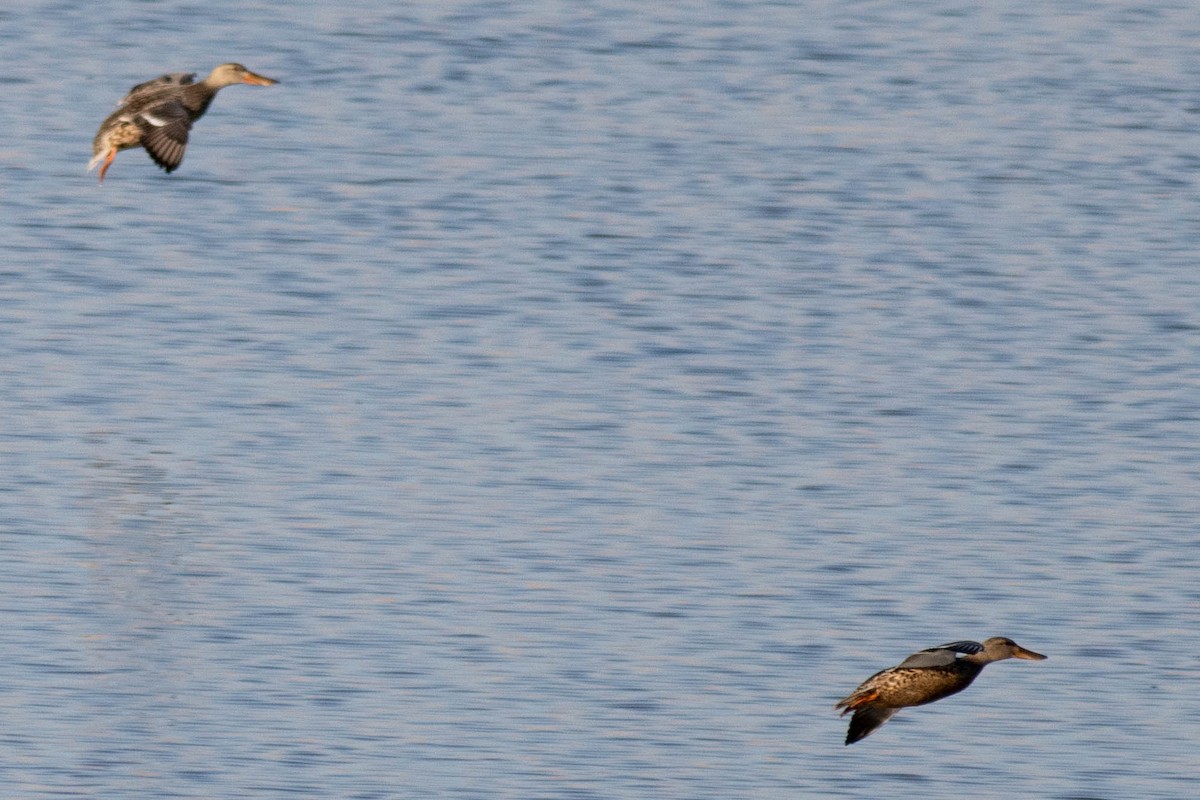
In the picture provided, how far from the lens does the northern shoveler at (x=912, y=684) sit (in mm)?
11898

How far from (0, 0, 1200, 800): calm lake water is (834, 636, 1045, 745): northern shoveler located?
473mm

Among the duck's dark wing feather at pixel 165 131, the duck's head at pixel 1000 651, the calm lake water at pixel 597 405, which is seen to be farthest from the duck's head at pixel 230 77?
the duck's head at pixel 1000 651

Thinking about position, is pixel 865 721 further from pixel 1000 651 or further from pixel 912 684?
pixel 1000 651

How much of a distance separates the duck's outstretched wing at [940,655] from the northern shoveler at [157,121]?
5.28 metres

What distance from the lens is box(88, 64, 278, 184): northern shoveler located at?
1541 centimetres

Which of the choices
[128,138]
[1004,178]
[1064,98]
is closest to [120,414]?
[128,138]

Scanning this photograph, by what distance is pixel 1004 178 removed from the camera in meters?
23.8

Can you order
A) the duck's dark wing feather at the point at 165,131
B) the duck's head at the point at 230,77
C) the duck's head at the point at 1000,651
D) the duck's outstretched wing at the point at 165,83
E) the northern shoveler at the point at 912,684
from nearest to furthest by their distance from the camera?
the northern shoveler at the point at 912,684, the duck's head at the point at 1000,651, the duck's dark wing feather at the point at 165,131, the duck's outstretched wing at the point at 165,83, the duck's head at the point at 230,77

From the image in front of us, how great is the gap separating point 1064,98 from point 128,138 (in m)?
13.0

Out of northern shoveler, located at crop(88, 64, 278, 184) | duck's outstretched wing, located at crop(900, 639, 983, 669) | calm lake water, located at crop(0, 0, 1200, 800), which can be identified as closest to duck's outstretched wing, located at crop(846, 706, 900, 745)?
duck's outstretched wing, located at crop(900, 639, 983, 669)

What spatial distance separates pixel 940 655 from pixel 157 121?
18.9ft

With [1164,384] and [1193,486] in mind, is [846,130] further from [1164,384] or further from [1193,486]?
[1193,486]

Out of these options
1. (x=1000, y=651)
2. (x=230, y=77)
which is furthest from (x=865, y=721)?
(x=230, y=77)

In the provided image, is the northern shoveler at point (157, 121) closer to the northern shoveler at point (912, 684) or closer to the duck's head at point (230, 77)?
the duck's head at point (230, 77)
